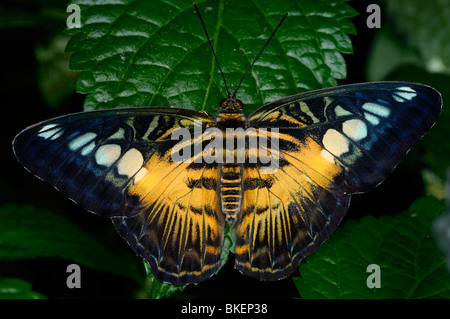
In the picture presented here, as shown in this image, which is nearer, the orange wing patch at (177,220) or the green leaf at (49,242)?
the orange wing patch at (177,220)

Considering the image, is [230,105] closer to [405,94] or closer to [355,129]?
[355,129]

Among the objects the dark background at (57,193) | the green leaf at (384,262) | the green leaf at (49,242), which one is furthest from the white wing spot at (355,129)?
the green leaf at (49,242)

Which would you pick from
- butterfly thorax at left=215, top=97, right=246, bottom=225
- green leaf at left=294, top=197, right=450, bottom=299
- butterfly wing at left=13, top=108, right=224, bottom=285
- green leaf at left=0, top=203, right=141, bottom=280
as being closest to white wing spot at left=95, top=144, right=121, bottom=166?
butterfly wing at left=13, top=108, right=224, bottom=285

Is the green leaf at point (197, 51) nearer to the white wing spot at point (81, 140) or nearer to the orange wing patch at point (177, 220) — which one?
the white wing spot at point (81, 140)

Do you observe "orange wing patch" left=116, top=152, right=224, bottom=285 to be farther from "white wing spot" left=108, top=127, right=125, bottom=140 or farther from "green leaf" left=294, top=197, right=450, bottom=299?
"green leaf" left=294, top=197, right=450, bottom=299
